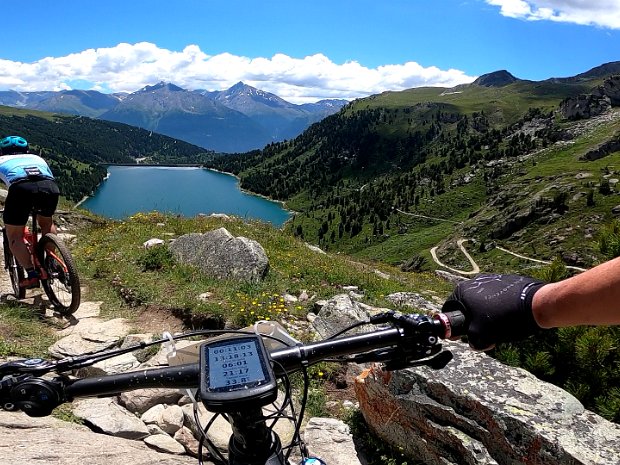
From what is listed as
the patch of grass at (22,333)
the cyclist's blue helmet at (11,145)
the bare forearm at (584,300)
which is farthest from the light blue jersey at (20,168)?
the bare forearm at (584,300)

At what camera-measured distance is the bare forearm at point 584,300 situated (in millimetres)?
1982

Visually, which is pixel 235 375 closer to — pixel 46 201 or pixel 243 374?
pixel 243 374

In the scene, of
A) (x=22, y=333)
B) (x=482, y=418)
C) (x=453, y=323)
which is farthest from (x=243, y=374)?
(x=22, y=333)

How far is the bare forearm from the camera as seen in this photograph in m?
1.98

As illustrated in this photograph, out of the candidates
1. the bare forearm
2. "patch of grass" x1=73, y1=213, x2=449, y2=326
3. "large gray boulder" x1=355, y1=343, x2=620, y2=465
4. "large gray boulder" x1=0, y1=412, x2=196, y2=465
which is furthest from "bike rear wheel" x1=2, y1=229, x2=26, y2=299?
the bare forearm

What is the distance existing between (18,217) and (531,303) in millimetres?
9267

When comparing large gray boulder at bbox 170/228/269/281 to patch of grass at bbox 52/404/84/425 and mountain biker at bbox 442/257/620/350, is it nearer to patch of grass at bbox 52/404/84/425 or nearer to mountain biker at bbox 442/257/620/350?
patch of grass at bbox 52/404/84/425

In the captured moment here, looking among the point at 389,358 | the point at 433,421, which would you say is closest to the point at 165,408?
the point at 433,421

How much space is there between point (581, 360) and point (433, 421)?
2.00 m

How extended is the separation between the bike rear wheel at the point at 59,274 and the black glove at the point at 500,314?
8.23 m

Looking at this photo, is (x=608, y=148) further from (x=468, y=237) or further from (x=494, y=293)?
(x=494, y=293)

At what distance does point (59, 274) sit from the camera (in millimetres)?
9008

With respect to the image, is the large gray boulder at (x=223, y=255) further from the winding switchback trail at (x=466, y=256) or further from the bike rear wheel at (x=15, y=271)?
the winding switchback trail at (x=466, y=256)

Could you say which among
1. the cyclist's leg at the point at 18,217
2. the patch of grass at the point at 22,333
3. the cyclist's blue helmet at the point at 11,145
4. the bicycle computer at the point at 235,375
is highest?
the cyclist's blue helmet at the point at 11,145
